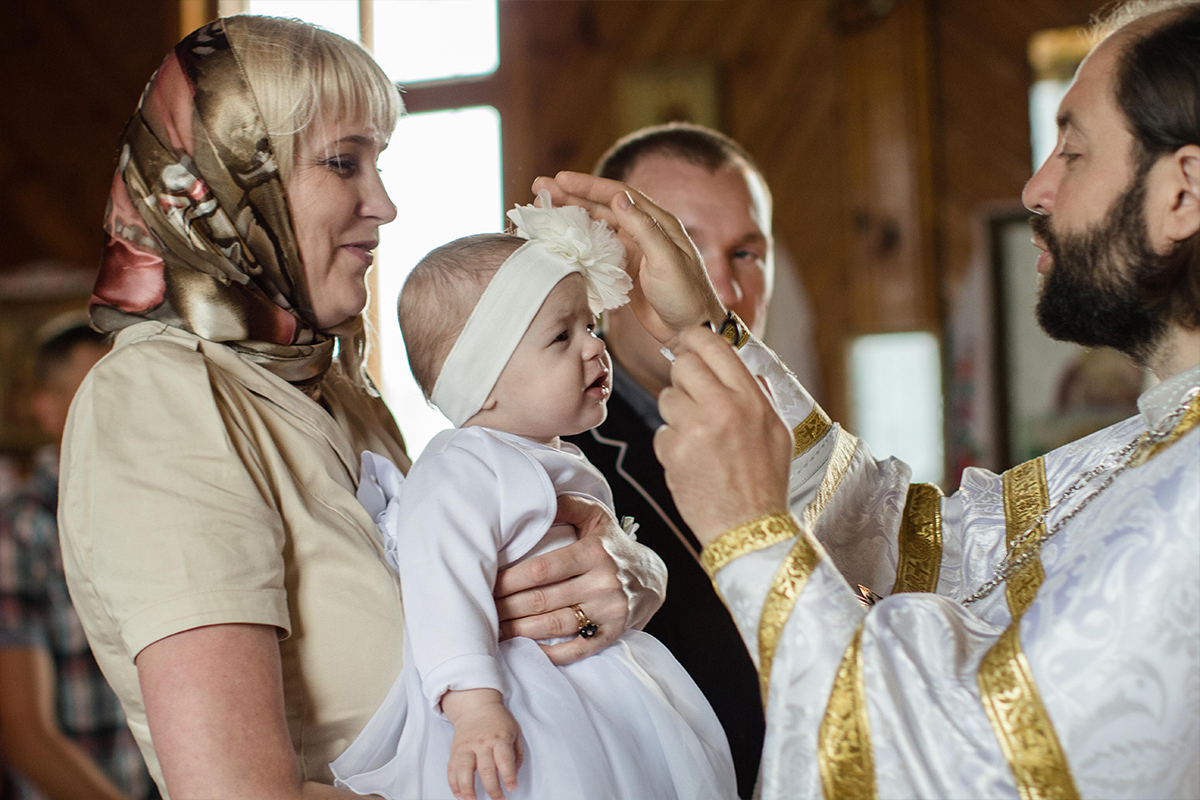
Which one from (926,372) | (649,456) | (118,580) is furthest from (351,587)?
(926,372)

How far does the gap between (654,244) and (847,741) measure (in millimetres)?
895

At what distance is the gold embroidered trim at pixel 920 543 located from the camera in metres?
2.02

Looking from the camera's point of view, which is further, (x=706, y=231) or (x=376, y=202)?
(x=706, y=231)

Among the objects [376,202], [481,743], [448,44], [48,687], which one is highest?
[448,44]

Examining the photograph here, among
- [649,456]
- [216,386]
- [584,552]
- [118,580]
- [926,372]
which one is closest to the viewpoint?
[118,580]

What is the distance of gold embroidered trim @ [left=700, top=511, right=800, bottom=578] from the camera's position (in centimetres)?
140

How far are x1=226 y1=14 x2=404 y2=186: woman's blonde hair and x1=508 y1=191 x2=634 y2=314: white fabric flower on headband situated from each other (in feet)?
1.01

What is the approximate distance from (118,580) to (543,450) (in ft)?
2.05

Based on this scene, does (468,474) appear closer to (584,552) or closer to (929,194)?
(584,552)

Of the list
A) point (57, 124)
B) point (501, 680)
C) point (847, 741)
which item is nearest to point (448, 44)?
point (57, 124)

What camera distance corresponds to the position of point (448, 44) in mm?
5340

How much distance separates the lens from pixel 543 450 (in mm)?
1680

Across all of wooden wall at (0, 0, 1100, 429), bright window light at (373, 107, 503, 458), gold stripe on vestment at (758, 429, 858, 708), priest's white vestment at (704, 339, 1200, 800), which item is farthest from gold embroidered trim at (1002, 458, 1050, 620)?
wooden wall at (0, 0, 1100, 429)

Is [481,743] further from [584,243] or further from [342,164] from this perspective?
[342,164]
